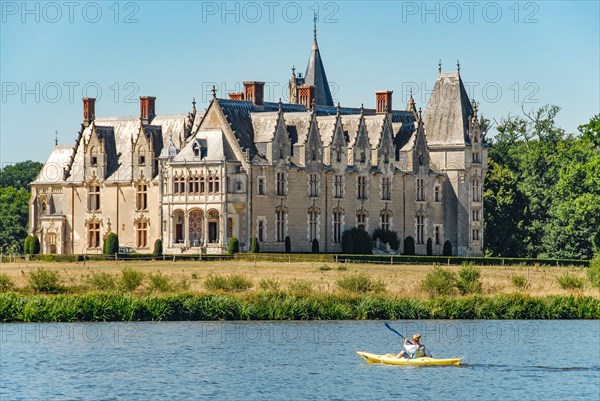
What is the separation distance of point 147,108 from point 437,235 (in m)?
19.5

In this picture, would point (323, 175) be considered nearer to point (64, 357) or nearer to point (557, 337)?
point (557, 337)

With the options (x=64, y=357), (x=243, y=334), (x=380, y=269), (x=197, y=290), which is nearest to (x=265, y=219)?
(x=380, y=269)

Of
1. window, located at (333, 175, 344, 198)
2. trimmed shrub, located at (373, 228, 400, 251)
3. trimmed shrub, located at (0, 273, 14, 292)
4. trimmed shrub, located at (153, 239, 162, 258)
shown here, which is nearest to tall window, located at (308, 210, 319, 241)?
window, located at (333, 175, 344, 198)

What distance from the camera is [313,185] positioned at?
300 feet

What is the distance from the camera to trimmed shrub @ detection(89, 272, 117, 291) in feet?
211

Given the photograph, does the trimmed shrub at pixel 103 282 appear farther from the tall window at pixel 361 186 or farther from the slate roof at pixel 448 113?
the slate roof at pixel 448 113

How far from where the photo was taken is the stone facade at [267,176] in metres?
88.2

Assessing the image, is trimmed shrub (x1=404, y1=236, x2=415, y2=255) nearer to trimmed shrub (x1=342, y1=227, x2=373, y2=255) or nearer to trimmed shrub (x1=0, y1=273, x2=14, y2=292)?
trimmed shrub (x1=342, y1=227, x2=373, y2=255)

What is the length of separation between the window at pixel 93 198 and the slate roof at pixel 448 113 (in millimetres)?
20662

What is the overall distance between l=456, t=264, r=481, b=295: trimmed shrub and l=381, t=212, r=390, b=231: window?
26.0 metres

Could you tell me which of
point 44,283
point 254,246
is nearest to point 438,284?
point 44,283

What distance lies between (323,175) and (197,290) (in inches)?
1068

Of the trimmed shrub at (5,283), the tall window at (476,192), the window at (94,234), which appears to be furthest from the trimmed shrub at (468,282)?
the window at (94,234)

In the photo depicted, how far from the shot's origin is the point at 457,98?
98.5 m
